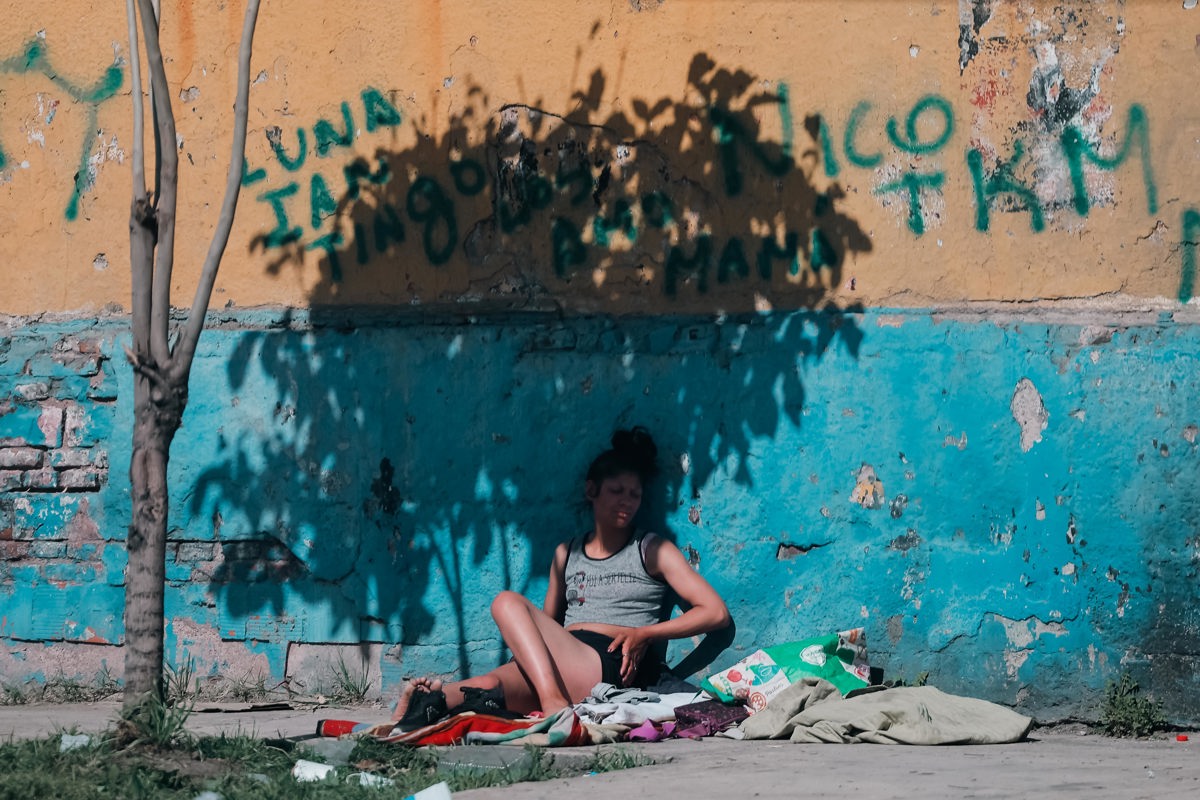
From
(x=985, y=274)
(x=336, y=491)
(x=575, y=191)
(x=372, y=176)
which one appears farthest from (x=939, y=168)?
(x=336, y=491)

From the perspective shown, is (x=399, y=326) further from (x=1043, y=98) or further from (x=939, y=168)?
(x=1043, y=98)

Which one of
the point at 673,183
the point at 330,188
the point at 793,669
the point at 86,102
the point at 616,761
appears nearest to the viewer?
the point at 616,761

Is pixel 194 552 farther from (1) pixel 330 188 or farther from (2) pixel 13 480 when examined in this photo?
(1) pixel 330 188

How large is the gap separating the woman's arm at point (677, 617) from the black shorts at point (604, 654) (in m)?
0.02

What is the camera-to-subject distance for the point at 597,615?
5.70 m

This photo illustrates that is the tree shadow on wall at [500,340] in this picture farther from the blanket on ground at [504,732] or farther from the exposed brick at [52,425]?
the blanket on ground at [504,732]

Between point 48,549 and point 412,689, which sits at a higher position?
point 48,549

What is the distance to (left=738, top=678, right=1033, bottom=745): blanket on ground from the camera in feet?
Result: 16.2

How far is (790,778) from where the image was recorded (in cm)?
422

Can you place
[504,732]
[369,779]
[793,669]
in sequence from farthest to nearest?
1. [793,669]
2. [504,732]
3. [369,779]

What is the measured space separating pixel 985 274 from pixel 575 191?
1.73 metres

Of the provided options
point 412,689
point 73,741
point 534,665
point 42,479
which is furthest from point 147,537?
point 42,479

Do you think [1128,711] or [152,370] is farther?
[1128,711]

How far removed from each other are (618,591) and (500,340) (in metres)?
1.18
